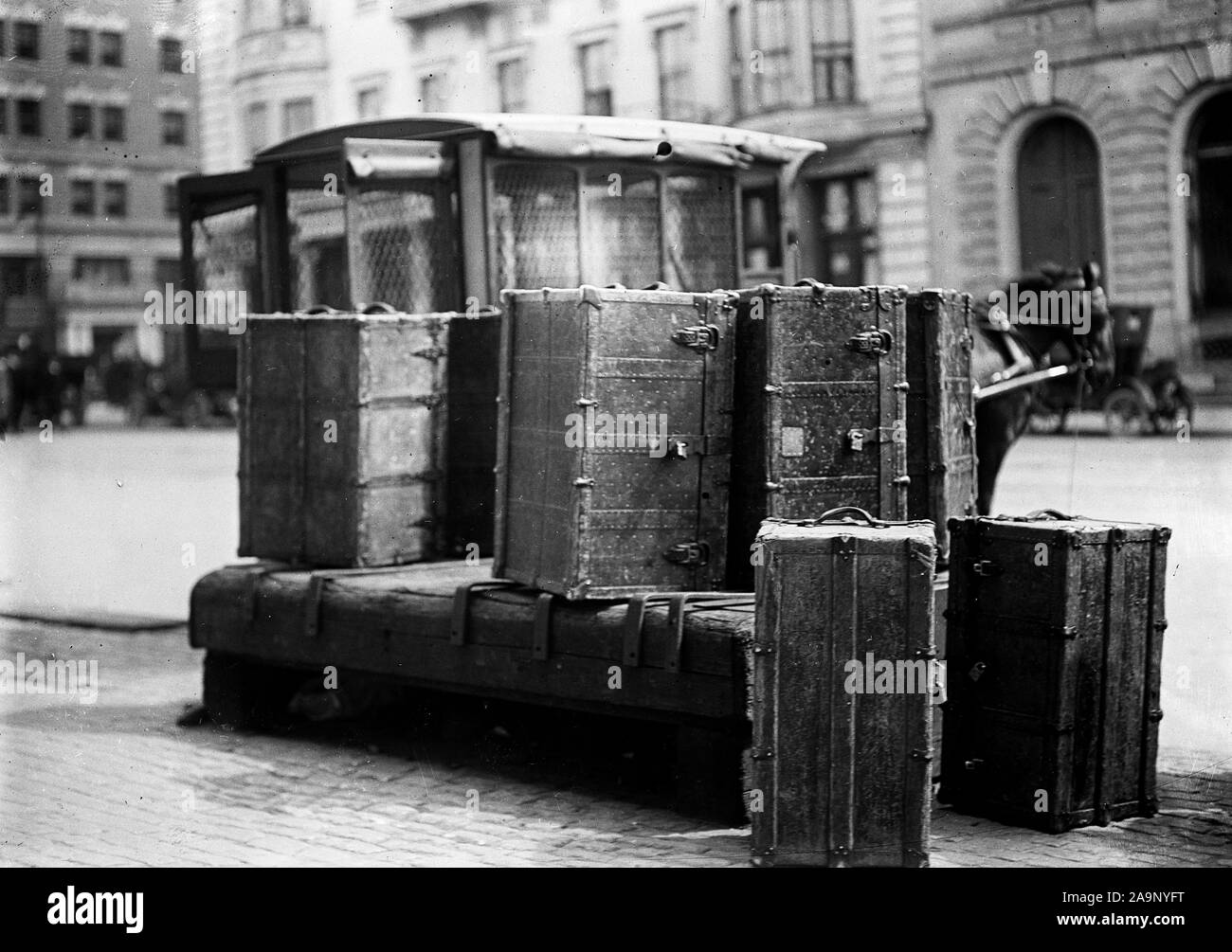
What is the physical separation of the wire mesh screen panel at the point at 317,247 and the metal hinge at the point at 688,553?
12.7 feet

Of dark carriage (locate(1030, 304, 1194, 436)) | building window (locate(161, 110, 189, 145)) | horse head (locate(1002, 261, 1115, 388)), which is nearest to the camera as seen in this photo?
horse head (locate(1002, 261, 1115, 388))

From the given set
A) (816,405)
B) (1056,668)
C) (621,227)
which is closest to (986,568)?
(1056,668)

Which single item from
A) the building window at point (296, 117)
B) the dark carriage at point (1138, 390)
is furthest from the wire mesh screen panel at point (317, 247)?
the dark carriage at point (1138, 390)

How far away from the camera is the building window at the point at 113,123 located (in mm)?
8156

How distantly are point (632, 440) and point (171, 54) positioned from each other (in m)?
4.22

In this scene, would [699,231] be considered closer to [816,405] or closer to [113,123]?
[113,123]

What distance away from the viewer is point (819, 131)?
19172 mm

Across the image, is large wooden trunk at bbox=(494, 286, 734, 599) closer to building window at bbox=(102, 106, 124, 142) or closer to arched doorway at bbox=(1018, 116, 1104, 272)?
building window at bbox=(102, 106, 124, 142)

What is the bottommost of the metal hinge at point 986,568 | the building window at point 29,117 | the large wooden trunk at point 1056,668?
the large wooden trunk at point 1056,668

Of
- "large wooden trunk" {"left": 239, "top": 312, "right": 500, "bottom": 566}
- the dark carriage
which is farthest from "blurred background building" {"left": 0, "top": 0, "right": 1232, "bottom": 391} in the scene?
"large wooden trunk" {"left": 239, "top": 312, "right": 500, "bottom": 566}

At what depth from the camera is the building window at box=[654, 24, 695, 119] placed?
13764 millimetres

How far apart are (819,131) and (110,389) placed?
24562mm

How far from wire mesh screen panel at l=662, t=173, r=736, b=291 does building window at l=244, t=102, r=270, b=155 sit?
16.0 feet

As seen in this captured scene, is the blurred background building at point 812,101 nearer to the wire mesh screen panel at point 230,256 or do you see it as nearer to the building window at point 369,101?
the building window at point 369,101
